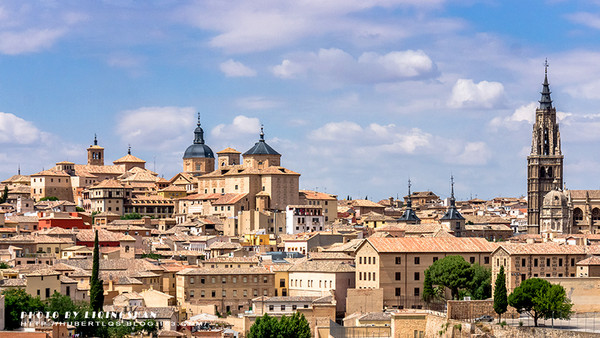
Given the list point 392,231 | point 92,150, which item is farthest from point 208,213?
point 92,150

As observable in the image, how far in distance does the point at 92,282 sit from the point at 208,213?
65.7m

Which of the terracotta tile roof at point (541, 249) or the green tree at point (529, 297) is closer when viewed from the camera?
the green tree at point (529, 297)

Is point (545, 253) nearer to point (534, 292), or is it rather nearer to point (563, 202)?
point (534, 292)

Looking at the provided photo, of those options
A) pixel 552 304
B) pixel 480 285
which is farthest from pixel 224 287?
pixel 552 304

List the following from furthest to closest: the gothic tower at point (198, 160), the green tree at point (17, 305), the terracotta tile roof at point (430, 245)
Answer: the gothic tower at point (198, 160) < the terracotta tile roof at point (430, 245) < the green tree at point (17, 305)

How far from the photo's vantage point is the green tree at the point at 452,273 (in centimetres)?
7225

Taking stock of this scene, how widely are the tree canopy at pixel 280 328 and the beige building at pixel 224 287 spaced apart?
12283 millimetres

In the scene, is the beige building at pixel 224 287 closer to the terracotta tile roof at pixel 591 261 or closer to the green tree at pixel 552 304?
the terracotta tile roof at pixel 591 261

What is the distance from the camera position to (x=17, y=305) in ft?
213

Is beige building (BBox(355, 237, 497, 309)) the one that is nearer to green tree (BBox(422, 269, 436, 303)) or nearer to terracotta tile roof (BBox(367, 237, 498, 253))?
terracotta tile roof (BBox(367, 237, 498, 253))

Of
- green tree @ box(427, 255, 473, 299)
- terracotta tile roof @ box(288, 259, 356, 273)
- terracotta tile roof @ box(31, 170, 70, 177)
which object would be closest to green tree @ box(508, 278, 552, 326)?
green tree @ box(427, 255, 473, 299)

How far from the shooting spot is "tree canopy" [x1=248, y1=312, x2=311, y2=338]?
66625 millimetres

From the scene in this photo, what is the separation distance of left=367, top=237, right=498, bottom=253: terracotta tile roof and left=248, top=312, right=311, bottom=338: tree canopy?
9.79 metres

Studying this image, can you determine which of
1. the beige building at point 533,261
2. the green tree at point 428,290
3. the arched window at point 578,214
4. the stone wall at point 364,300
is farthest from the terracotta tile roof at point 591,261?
the arched window at point 578,214
